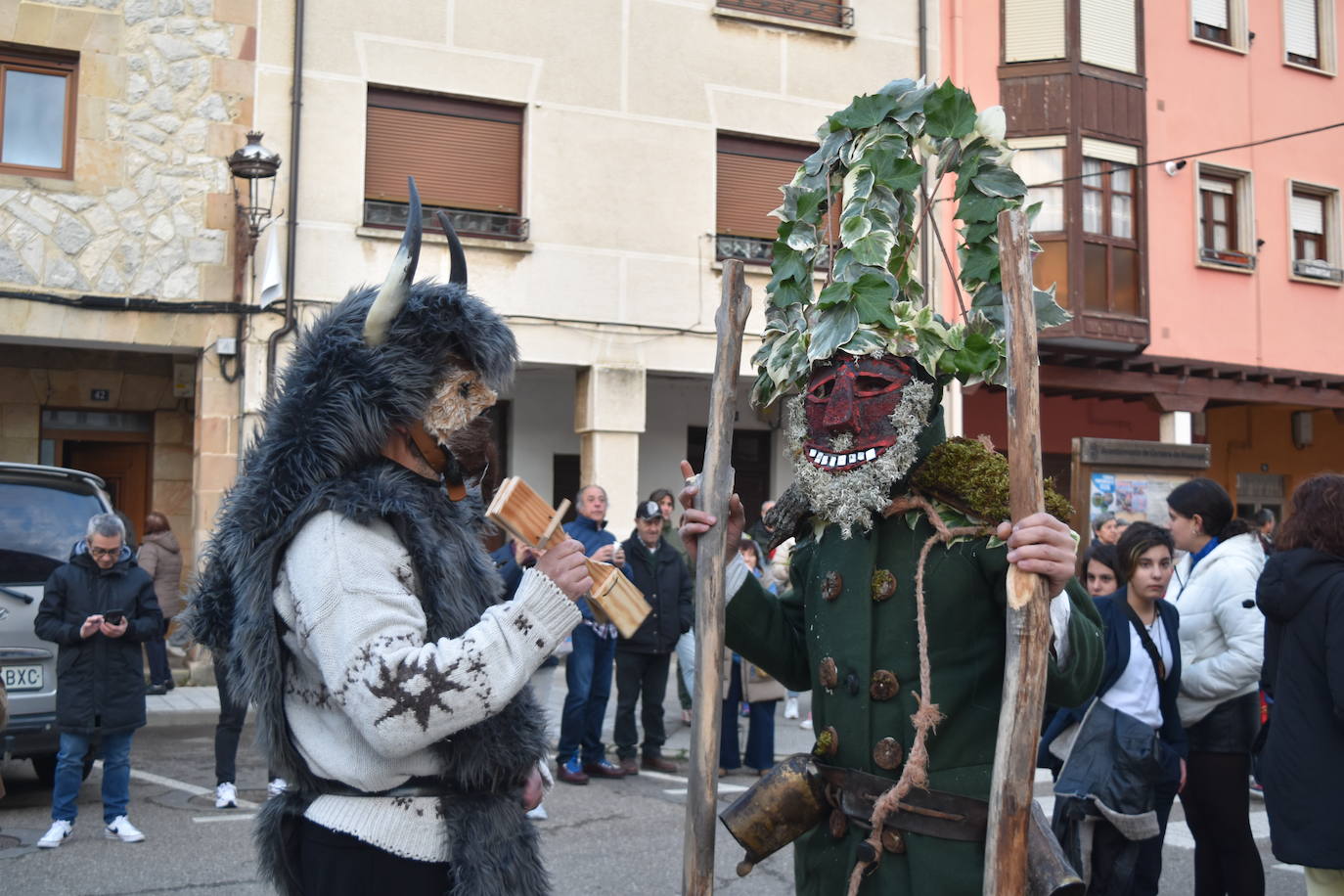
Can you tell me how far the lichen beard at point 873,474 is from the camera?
3045 millimetres

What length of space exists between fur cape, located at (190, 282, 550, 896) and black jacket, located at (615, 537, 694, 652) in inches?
240

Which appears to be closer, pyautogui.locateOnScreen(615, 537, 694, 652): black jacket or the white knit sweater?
the white knit sweater

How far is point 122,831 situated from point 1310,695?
565 centimetres

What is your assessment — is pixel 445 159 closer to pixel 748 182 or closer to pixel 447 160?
pixel 447 160

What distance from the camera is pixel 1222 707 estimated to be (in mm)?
5047

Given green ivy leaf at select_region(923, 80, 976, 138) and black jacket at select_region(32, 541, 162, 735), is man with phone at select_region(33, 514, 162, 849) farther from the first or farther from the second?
green ivy leaf at select_region(923, 80, 976, 138)

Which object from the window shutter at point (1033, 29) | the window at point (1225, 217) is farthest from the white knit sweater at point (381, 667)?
the window at point (1225, 217)

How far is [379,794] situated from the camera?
260cm

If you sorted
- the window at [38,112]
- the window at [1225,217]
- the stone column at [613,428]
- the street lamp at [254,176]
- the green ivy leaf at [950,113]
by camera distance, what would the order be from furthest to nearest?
the window at [1225,217] → the stone column at [613,428] → the window at [38,112] → the street lamp at [254,176] → the green ivy leaf at [950,113]

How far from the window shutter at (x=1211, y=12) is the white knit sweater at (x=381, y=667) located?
1792 cm

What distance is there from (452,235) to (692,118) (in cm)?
1203

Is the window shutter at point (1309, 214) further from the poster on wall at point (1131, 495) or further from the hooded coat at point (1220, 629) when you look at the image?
the hooded coat at point (1220, 629)

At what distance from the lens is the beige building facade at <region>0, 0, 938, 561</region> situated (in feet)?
40.4

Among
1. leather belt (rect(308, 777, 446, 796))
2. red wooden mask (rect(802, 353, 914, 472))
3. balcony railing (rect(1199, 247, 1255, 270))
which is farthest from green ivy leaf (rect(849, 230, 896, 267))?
balcony railing (rect(1199, 247, 1255, 270))
